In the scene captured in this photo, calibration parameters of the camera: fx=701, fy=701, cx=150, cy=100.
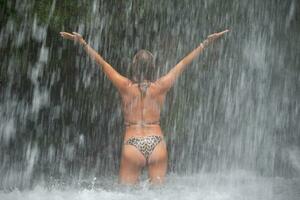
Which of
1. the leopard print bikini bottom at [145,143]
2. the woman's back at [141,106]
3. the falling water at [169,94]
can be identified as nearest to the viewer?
the leopard print bikini bottom at [145,143]

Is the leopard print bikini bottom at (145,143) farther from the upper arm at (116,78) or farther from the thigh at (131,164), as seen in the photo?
the upper arm at (116,78)

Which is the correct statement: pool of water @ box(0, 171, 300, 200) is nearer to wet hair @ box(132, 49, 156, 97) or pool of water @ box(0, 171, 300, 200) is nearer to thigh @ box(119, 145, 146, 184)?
thigh @ box(119, 145, 146, 184)

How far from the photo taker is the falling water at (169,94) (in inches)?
346

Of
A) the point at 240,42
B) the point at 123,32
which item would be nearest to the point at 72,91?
the point at 123,32

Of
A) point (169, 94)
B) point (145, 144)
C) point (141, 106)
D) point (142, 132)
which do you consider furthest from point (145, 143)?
point (169, 94)

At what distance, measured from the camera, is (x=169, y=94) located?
950cm

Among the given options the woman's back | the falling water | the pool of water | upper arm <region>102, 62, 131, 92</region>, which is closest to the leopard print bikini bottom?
the woman's back

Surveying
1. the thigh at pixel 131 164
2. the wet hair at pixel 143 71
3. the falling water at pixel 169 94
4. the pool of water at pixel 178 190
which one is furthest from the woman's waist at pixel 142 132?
the falling water at pixel 169 94

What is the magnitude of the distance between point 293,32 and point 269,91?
88 cm

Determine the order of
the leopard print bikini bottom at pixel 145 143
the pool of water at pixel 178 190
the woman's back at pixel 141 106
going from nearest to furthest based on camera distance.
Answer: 1. the pool of water at pixel 178 190
2. the leopard print bikini bottom at pixel 145 143
3. the woman's back at pixel 141 106

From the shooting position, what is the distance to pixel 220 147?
32.1 feet

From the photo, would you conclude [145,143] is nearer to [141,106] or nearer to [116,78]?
[141,106]

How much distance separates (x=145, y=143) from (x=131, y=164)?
0.88ft

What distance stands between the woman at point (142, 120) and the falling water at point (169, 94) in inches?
43.2
